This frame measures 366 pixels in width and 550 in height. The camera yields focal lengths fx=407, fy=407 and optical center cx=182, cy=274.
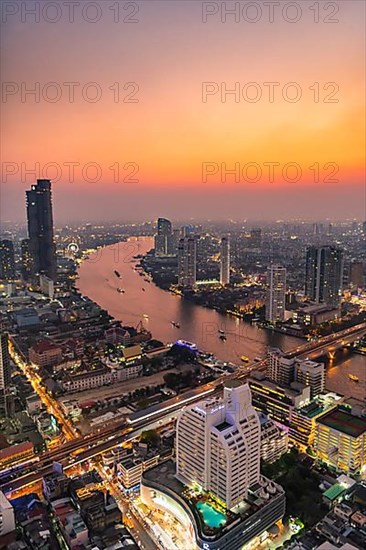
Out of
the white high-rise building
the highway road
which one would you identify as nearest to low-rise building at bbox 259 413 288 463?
the white high-rise building

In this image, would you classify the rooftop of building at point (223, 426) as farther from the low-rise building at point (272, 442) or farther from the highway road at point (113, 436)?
the highway road at point (113, 436)

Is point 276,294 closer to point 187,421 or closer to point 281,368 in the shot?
point 281,368

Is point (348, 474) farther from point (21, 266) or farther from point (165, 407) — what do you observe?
point (21, 266)

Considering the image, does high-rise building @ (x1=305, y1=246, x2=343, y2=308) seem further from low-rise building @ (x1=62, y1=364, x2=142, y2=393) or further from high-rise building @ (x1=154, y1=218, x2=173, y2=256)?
high-rise building @ (x1=154, y1=218, x2=173, y2=256)

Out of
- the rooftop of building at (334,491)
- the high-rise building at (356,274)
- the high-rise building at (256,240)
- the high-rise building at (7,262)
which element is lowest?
the rooftop of building at (334,491)

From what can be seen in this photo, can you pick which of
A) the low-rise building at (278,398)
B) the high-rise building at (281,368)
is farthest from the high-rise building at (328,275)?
the low-rise building at (278,398)
